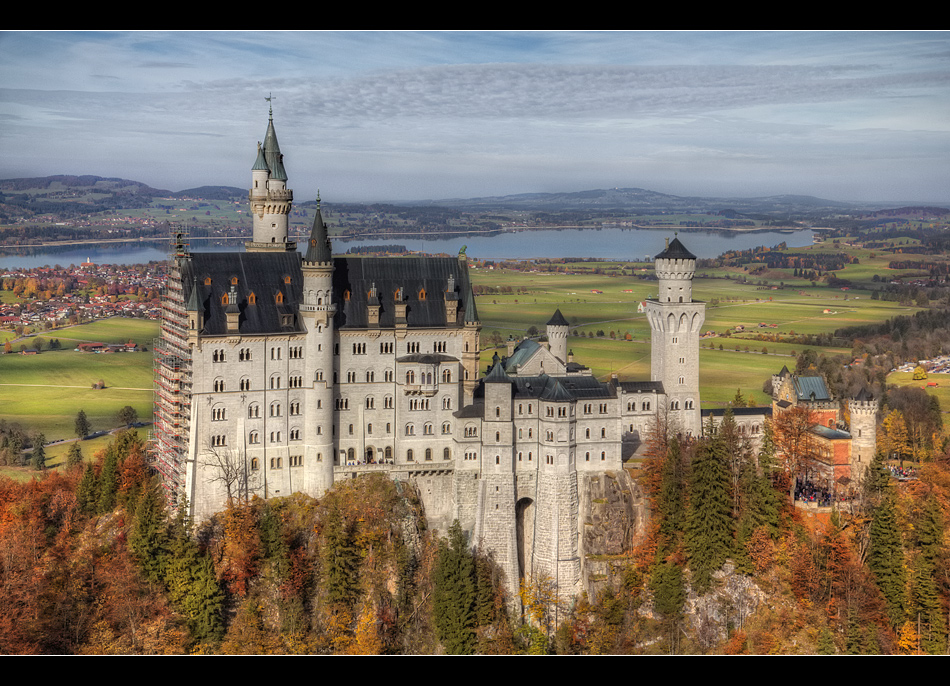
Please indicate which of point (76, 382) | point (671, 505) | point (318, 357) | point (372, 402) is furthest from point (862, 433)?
point (76, 382)

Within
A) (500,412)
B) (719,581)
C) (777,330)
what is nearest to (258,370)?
(500,412)

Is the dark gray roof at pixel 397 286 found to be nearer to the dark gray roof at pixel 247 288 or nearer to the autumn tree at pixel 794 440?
the dark gray roof at pixel 247 288

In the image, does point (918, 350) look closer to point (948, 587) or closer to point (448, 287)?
point (948, 587)

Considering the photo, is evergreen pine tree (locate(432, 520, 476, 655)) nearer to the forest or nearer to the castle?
the forest

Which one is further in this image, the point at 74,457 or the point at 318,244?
the point at 74,457

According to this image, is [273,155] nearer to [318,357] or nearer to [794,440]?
[318,357]

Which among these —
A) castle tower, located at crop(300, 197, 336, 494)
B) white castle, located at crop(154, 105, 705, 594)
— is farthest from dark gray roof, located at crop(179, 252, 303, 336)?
castle tower, located at crop(300, 197, 336, 494)

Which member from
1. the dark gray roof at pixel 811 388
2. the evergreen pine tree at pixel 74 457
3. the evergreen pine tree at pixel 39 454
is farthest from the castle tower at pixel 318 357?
the evergreen pine tree at pixel 39 454
